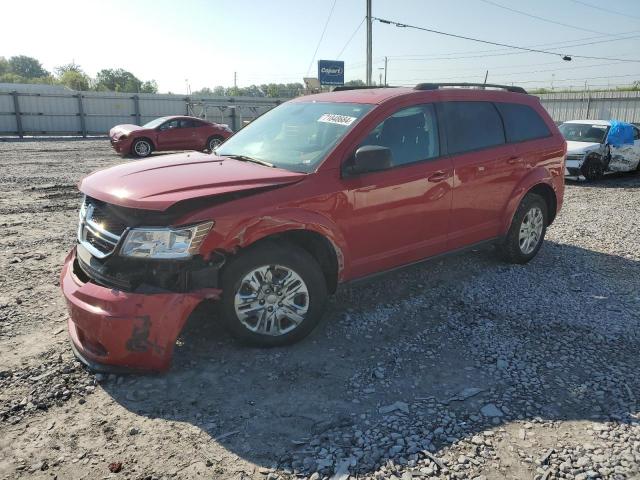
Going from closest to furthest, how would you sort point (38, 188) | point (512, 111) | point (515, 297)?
1. point (515, 297)
2. point (512, 111)
3. point (38, 188)

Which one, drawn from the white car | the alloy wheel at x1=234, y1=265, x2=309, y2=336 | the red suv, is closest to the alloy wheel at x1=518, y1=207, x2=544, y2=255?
Answer: the red suv

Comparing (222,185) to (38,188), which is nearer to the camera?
(222,185)

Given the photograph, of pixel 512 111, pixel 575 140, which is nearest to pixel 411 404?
pixel 512 111

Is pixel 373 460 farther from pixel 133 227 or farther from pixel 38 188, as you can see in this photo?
pixel 38 188

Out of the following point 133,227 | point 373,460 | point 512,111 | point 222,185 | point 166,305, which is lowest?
point 373,460

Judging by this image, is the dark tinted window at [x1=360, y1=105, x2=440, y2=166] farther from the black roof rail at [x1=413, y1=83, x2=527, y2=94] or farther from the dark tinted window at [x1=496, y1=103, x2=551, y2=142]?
the dark tinted window at [x1=496, y1=103, x2=551, y2=142]

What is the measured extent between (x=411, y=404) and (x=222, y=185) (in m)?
1.86

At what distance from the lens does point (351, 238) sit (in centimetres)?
389

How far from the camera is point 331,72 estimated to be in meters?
26.4

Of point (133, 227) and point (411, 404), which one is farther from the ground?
point (133, 227)

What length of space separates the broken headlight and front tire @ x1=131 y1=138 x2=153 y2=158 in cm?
1528

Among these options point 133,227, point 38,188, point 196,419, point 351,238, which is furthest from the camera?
point 38,188

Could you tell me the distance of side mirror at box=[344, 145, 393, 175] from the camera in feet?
12.1

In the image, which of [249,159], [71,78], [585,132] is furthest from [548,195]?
[71,78]
